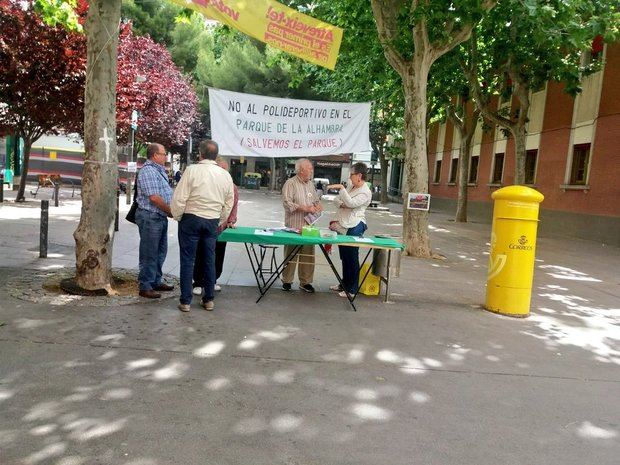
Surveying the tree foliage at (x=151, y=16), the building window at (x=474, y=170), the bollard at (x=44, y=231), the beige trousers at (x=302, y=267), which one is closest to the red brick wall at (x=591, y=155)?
the building window at (x=474, y=170)

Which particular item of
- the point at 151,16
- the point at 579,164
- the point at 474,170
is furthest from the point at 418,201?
the point at 151,16

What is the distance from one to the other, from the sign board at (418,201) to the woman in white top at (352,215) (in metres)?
3.65

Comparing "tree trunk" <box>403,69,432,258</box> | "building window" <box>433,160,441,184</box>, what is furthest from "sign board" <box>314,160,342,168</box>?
"tree trunk" <box>403,69,432,258</box>

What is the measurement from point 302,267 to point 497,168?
67.3 ft

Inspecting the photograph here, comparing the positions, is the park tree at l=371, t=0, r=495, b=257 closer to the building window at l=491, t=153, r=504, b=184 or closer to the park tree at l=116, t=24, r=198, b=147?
Answer: the park tree at l=116, t=24, r=198, b=147

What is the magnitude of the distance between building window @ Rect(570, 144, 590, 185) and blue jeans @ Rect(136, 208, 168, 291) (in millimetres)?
16211

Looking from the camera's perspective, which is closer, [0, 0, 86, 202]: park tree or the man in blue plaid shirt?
the man in blue plaid shirt

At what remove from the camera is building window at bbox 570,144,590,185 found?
1822 cm

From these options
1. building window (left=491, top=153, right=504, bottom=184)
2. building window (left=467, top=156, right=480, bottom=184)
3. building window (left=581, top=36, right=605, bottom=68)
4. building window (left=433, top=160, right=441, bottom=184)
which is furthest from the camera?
building window (left=433, top=160, right=441, bottom=184)

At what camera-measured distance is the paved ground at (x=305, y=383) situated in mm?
3123

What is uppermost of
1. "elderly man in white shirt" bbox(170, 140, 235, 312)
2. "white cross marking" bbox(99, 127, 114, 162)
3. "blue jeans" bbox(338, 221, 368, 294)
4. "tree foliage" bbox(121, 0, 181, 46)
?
"tree foliage" bbox(121, 0, 181, 46)

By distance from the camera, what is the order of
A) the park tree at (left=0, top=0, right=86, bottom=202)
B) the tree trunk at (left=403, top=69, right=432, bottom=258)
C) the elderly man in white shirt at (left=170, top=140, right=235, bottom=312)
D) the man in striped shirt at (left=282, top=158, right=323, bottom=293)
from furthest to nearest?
1. the park tree at (left=0, top=0, right=86, bottom=202)
2. the tree trunk at (left=403, top=69, right=432, bottom=258)
3. the man in striped shirt at (left=282, top=158, right=323, bottom=293)
4. the elderly man in white shirt at (left=170, top=140, right=235, bottom=312)

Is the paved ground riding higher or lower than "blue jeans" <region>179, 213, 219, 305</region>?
lower

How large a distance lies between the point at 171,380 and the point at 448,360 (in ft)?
7.88
